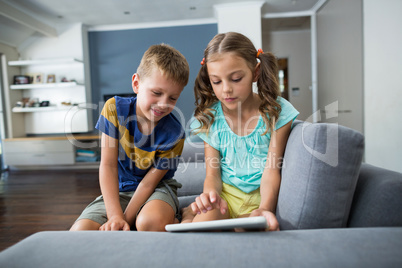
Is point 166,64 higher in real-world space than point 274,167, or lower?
higher

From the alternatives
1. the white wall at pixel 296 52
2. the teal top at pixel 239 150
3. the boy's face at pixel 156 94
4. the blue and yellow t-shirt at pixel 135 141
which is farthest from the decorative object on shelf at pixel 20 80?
the teal top at pixel 239 150

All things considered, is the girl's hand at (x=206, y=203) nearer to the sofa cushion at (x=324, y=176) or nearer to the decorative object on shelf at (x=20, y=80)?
the sofa cushion at (x=324, y=176)

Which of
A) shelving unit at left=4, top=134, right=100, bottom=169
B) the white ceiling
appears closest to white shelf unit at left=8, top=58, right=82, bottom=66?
the white ceiling

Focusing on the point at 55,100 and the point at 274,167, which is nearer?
the point at 274,167

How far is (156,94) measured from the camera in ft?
3.60

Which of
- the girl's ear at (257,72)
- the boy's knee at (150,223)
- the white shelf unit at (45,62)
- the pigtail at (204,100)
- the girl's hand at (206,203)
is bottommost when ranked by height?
the boy's knee at (150,223)

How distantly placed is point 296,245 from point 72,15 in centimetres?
548

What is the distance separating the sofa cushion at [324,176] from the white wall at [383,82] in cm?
245

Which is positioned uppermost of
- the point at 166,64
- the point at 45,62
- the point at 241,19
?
the point at 241,19

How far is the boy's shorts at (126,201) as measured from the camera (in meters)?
1.06

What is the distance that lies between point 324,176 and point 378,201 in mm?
155

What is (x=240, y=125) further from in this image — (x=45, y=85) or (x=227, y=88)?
(x=45, y=85)

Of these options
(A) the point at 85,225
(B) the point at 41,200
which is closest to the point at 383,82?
(A) the point at 85,225

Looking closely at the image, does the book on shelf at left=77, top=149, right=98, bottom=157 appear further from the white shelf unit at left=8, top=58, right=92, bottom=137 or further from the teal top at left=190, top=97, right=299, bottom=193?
the teal top at left=190, top=97, right=299, bottom=193
